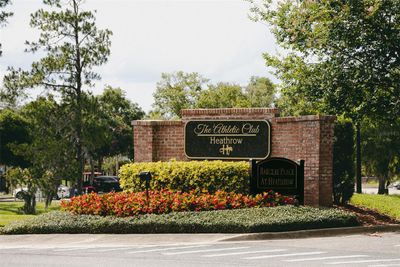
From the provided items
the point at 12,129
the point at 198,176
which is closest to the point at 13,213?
the point at 198,176

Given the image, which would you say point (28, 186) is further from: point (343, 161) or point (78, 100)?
point (343, 161)

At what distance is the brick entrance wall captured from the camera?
20.2 metres

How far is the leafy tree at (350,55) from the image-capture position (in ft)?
81.3

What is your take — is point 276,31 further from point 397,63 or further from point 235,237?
point 235,237

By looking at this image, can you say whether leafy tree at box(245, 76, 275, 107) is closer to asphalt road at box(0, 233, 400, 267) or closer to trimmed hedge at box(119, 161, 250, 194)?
trimmed hedge at box(119, 161, 250, 194)

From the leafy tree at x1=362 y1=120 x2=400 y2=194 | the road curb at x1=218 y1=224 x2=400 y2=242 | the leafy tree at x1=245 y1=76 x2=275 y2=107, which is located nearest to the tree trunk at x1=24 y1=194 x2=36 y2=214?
the road curb at x1=218 y1=224 x2=400 y2=242

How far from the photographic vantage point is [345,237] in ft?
53.6

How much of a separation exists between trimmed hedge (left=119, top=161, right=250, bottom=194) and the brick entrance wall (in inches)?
67.2

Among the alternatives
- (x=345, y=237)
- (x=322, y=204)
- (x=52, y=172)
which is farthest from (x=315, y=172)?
(x=52, y=172)

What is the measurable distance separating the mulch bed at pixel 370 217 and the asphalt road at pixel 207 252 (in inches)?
87.5

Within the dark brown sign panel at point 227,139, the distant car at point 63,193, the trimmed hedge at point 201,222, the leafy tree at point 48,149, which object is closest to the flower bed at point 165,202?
the trimmed hedge at point 201,222

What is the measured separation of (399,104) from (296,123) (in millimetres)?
6308

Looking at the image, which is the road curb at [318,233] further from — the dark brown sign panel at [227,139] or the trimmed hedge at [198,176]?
the dark brown sign panel at [227,139]

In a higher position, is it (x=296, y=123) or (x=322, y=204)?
(x=296, y=123)
